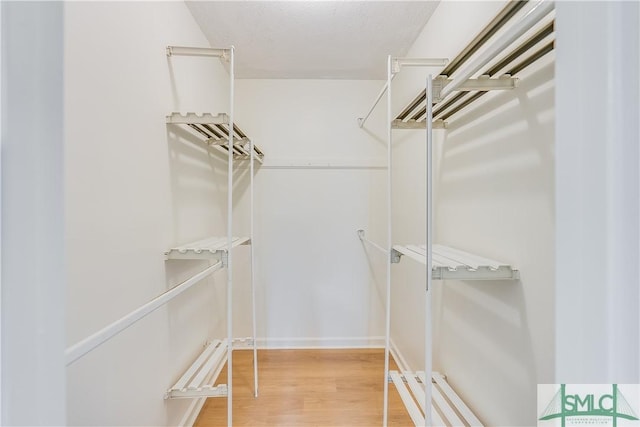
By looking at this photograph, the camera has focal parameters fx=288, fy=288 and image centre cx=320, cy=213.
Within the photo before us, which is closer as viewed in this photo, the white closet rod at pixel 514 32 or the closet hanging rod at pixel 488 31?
the white closet rod at pixel 514 32

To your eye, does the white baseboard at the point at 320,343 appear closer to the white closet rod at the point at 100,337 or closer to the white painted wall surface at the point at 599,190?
the white closet rod at the point at 100,337

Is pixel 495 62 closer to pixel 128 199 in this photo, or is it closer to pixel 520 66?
pixel 520 66

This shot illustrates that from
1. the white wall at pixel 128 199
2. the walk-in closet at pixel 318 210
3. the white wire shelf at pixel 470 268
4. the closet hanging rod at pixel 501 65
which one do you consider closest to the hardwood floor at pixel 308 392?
the walk-in closet at pixel 318 210

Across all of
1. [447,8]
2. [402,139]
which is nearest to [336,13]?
[447,8]

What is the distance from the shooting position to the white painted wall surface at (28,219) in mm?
345

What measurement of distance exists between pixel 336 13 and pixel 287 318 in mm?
2241

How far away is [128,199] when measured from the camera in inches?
42.3

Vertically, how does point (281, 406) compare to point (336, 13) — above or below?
below

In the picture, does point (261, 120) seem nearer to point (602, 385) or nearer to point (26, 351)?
point (26, 351)

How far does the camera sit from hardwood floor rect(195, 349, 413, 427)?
5.38 ft

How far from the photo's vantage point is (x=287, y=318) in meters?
2.48

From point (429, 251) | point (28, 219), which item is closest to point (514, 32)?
point (429, 251)

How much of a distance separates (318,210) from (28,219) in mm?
2164

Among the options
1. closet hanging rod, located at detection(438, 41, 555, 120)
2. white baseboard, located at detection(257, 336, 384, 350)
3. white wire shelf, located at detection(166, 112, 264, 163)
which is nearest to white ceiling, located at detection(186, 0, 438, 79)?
white wire shelf, located at detection(166, 112, 264, 163)
